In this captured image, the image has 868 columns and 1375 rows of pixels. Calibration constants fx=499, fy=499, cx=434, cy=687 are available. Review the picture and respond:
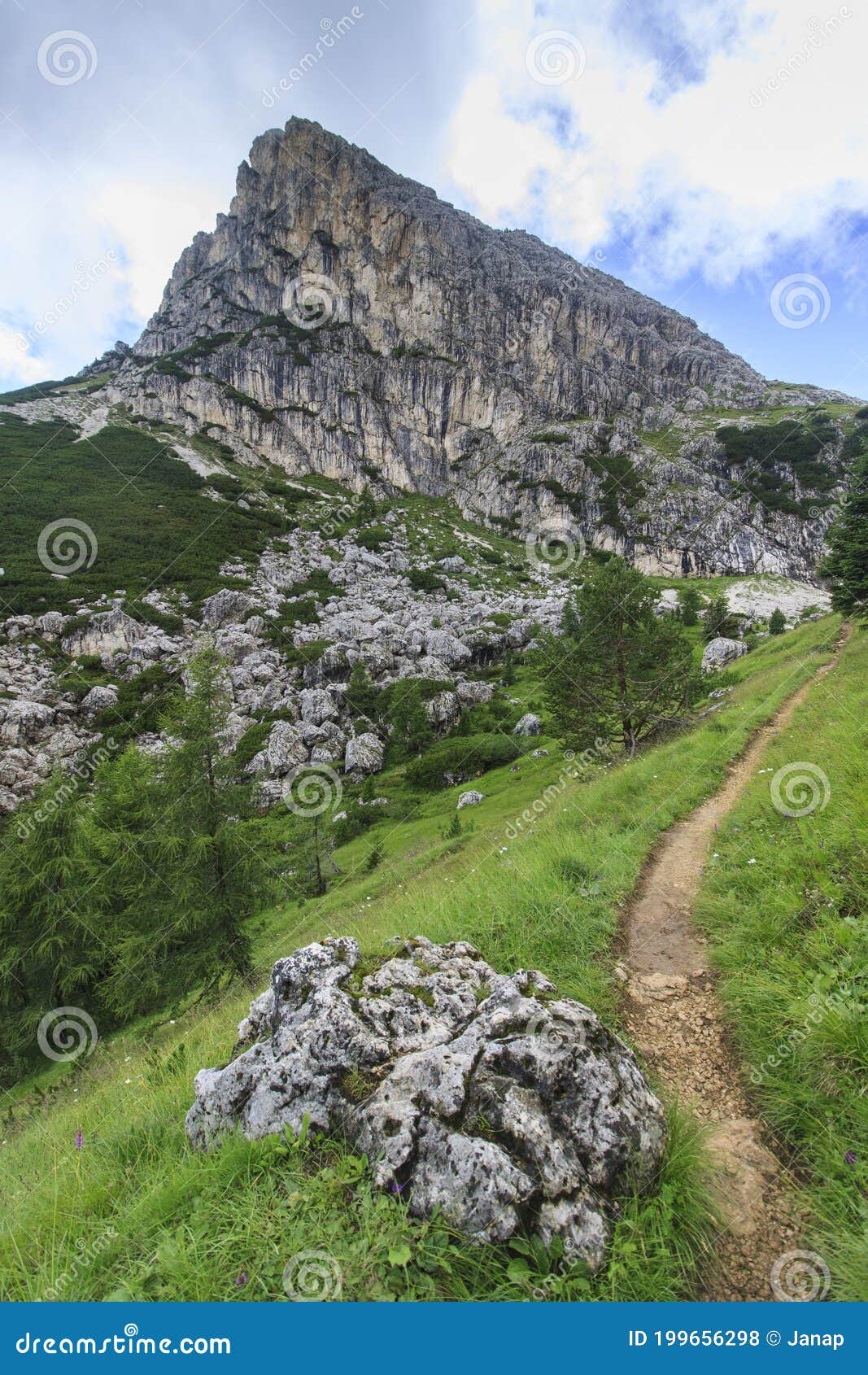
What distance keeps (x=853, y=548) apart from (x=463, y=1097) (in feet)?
93.6

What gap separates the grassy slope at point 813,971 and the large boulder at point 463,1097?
0.87 meters

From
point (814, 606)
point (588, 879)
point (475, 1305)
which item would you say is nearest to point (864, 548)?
point (588, 879)

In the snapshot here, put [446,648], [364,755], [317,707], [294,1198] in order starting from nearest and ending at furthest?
1. [294,1198]
2. [364,755]
3. [317,707]
4. [446,648]

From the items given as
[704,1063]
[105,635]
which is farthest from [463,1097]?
[105,635]

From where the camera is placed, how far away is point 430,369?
142500 millimetres

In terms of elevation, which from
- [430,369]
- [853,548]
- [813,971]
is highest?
[430,369]

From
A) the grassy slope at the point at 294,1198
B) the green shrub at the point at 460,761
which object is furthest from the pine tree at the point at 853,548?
the grassy slope at the point at 294,1198

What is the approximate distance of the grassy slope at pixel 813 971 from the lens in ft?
9.14

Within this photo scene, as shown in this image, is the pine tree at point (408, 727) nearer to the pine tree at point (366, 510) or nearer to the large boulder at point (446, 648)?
the large boulder at point (446, 648)

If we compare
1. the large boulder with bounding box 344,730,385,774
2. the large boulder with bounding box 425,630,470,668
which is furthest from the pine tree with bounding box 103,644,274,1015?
the large boulder with bounding box 425,630,470,668

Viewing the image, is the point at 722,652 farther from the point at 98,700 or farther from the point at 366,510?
the point at 366,510

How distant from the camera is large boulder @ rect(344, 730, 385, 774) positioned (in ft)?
138

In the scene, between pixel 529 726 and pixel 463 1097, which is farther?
pixel 529 726

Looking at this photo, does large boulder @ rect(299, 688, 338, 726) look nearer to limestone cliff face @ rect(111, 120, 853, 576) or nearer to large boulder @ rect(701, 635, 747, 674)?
large boulder @ rect(701, 635, 747, 674)
